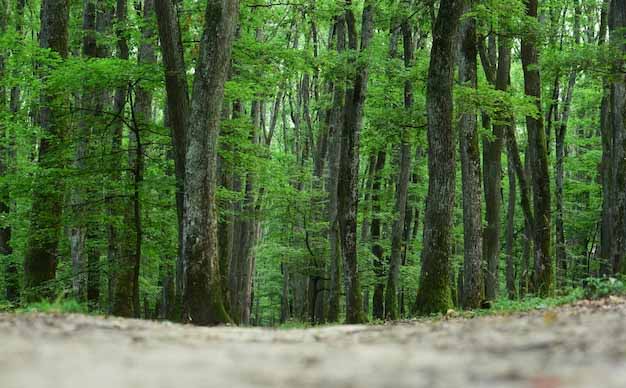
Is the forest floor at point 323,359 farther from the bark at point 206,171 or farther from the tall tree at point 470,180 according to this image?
the tall tree at point 470,180

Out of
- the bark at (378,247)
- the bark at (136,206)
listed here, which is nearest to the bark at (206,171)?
the bark at (136,206)

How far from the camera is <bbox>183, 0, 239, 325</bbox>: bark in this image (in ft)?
32.9

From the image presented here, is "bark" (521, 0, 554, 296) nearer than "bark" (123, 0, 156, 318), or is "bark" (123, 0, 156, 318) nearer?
"bark" (123, 0, 156, 318)

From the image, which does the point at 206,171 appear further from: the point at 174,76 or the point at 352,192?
the point at 352,192

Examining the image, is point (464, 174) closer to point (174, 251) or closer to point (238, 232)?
point (174, 251)

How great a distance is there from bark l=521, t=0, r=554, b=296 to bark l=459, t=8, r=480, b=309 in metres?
1.42

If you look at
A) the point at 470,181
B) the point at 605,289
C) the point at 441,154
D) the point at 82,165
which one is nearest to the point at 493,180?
the point at 470,181

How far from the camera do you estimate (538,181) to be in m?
16.4

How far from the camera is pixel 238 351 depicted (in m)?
4.50

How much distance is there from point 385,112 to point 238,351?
11350 millimetres

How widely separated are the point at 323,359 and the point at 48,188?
10304 mm

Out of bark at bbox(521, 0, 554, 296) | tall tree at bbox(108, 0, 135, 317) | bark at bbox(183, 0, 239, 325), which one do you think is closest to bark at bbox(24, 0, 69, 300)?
tall tree at bbox(108, 0, 135, 317)

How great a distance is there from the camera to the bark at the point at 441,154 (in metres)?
11.8

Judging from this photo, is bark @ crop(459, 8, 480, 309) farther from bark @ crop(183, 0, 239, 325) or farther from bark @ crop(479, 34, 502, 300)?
bark @ crop(183, 0, 239, 325)
